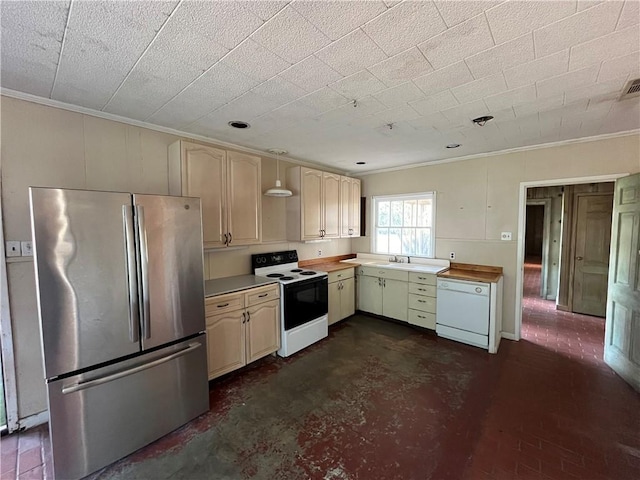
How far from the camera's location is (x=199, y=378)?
88.8 inches

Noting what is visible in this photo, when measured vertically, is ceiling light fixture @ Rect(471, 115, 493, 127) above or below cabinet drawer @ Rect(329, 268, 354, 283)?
above

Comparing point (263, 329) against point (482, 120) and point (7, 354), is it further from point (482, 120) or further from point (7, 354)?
point (482, 120)

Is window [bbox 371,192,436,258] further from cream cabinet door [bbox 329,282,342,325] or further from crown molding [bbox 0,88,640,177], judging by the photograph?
cream cabinet door [bbox 329,282,342,325]

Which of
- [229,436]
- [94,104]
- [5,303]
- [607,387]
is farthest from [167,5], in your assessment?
[607,387]

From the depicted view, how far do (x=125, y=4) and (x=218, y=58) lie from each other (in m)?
0.48

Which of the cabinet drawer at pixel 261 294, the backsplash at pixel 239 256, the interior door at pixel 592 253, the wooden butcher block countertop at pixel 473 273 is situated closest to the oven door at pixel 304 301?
the cabinet drawer at pixel 261 294

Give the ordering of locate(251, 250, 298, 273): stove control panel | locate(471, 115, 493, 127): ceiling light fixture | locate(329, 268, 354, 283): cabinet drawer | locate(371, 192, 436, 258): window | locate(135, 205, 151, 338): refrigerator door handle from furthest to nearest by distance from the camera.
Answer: locate(371, 192, 436, 258): window, locate(329, 268, 354, 283): cabinet drawer, locate(251, 250, 298, 273): stove control panel, locate(471, 115, 493, 127): ceiling light fixture, locate(135, 205, 151, 338): refrigerator door handle

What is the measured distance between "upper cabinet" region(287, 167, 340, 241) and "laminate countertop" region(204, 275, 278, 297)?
0.96 metres

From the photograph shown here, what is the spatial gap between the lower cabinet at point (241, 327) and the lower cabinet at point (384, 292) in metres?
1.80

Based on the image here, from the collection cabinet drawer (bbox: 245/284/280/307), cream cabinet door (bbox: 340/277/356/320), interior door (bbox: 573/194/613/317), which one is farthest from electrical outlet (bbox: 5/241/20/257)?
interior door (bbox: 573/194/613/317)

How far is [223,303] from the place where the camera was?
267 cm

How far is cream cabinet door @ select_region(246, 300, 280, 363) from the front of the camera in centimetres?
293

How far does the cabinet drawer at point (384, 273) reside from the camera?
408 centimetres

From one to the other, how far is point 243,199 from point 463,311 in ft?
10.1
